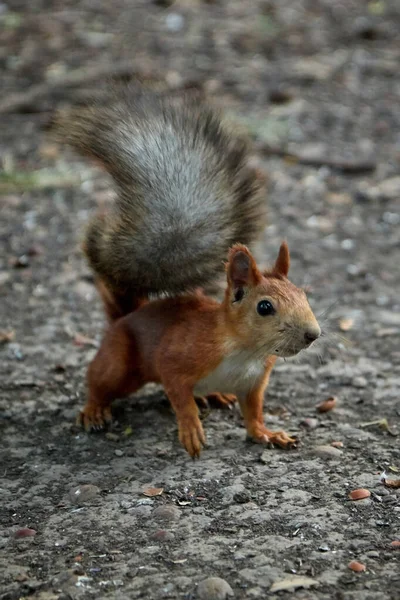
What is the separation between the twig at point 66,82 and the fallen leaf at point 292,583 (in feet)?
13.2

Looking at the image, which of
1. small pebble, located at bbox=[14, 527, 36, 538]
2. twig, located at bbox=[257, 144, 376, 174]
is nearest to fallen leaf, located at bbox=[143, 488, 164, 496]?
small pebble, located at bbox=[14, 527, 36, 538]

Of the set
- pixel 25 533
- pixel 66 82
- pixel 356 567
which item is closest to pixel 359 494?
pixel 356 567

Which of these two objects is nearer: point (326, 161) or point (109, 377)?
point (109, 377)

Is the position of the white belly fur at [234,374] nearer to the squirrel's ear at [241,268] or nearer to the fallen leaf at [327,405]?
the squirrel's ear at [241,268]

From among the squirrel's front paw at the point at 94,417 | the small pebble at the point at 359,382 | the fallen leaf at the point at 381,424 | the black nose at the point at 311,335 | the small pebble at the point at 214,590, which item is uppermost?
the black nose at the point at 311,335

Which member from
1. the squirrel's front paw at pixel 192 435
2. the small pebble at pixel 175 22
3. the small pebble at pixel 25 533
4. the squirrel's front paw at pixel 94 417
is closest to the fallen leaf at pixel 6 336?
the squirrel's front paw at pixel 94 417

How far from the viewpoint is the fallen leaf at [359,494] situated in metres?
2.42

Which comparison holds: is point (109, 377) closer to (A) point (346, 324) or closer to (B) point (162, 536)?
(B) point (162, 536)

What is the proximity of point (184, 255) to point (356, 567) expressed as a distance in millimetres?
1008

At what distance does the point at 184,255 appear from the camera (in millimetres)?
2691

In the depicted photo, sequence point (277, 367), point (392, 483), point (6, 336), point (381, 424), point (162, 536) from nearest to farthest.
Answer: point (162, 536) < point (392, 483) < point (381, 424) < point (277, 367) < point (6, 336)

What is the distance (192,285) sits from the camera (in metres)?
2.78

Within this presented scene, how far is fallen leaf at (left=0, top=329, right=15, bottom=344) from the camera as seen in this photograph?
140 inches

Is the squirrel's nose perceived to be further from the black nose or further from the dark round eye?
the dark round eye
